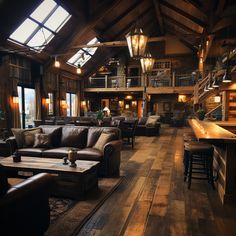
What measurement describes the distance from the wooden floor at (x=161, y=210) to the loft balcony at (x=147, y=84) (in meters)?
9.73

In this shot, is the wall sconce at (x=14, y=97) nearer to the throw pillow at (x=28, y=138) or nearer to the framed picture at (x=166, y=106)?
the throw pillow at (x=28, y=138)

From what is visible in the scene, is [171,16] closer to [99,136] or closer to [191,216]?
[99,136]

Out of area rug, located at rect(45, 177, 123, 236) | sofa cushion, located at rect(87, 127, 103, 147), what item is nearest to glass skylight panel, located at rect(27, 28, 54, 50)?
sofa cushion, located at rect(87, 127, 103, 147)

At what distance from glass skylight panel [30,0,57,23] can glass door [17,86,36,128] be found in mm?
3011

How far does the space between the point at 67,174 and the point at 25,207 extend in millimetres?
1175

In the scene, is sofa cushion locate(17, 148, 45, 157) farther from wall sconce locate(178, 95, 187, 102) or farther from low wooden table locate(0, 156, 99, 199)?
wall sconce locate(178, 95, 187, 102)

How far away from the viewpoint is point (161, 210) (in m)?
2.73

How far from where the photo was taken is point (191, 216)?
2.59m

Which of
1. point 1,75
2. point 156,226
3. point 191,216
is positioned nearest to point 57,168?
point 156,226

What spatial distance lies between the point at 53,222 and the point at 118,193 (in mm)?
1135

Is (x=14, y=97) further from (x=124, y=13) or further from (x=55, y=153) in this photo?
(x=124, y=13)

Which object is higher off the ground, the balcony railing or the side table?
the balcony railing

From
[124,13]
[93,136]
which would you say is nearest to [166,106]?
[124,13]

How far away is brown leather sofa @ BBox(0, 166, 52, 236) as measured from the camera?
5.39 ft
